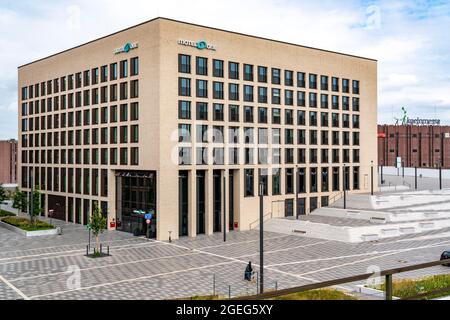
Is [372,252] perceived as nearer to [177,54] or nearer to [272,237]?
[272,237]

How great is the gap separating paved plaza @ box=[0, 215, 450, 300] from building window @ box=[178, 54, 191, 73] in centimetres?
1756

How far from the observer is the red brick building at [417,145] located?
126m

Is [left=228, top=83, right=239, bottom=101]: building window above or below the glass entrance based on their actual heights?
above

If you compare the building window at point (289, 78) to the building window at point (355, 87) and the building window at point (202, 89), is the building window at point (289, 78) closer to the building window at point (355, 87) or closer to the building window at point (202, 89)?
the building window at point (355, 87)

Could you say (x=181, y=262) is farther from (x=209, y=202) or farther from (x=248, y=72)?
(x=248, y=72)

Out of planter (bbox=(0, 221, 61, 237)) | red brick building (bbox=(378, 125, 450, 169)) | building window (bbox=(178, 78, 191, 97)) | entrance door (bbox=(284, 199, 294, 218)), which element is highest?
building window (bbox=(178, 78, 191, 97))

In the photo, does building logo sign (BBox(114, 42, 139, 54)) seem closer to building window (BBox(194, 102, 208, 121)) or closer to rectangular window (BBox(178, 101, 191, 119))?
rectangular window (BBox(178, 101, 191, 119))

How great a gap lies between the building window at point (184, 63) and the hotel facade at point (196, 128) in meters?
0.15

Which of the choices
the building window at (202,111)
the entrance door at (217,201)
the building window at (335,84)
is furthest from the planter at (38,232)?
the building window at (335,84)

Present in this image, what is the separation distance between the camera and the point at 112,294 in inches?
1124

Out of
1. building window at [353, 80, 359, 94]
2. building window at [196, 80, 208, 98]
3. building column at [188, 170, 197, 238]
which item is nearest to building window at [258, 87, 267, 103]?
building window at [196, 80, 208, 98]

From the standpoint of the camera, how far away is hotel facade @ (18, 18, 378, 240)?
51438 millimetres

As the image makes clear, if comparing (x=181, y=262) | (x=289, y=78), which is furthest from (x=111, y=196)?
(x=289, y=78)

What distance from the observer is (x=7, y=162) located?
12975 cm
